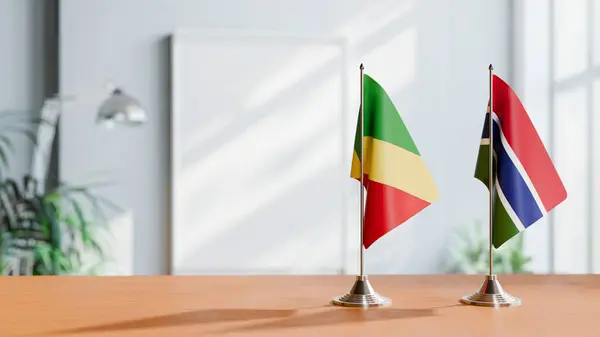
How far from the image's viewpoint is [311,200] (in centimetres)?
468

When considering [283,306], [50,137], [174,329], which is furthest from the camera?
[50,137]

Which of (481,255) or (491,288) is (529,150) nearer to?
(491,288)

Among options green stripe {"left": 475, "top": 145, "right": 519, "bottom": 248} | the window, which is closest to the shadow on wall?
the window

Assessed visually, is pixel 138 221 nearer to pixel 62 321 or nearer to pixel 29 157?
pixel 29 157

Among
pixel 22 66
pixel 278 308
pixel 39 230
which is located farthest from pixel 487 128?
pixel 22 66

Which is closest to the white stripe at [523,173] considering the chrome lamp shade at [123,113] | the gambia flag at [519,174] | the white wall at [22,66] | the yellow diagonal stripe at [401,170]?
the gambia flag at [519,174]

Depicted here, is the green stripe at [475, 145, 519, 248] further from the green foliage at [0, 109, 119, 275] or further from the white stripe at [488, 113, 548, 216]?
the green foliage at [0, 109, 119, 275]

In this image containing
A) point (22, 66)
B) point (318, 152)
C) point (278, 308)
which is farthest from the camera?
point (318, 152)

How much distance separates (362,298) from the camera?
4.38 feet

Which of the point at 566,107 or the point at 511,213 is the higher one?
the point at 566,107

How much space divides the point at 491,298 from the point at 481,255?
3.36 m

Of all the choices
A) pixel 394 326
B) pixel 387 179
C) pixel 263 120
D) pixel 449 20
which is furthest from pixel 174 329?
pixel 449 20

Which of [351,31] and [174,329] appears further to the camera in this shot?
[351,31]

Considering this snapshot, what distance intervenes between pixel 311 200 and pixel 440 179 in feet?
2.69
